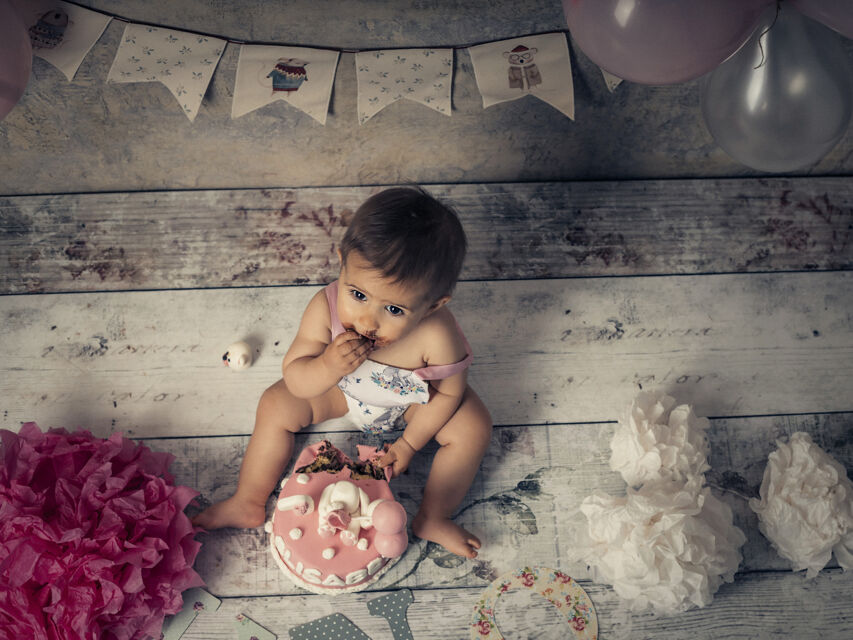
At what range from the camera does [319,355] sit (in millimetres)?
1067

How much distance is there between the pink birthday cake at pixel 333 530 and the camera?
104 centimetres

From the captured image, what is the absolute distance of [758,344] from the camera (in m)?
1.34

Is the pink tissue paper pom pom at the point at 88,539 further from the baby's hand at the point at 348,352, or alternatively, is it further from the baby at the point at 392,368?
the baby's hand at the point at 348,352

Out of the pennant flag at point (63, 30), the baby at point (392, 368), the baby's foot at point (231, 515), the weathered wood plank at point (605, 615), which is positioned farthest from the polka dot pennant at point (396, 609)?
the pennant flag at point (63, 30)

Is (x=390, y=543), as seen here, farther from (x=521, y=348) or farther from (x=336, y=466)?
(x=521, y=348)

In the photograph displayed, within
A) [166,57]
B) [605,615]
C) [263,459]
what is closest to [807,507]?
[605,615]

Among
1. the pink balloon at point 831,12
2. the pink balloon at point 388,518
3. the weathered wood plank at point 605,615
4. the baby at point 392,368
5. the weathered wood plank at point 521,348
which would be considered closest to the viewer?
the pink balloon at point 831,12

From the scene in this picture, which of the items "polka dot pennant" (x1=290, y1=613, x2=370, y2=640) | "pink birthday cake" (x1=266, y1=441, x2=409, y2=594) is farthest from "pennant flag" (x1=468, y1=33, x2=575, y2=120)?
"polka dot pennant" (x1=290, y1=613, x2=370, y2=640)

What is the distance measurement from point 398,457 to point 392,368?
0.60 ft

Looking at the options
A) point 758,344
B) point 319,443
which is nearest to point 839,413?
point 758,344

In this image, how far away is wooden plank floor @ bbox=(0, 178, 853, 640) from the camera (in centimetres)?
115

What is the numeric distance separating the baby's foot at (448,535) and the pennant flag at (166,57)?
85cm

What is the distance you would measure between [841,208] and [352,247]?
44.5 inches

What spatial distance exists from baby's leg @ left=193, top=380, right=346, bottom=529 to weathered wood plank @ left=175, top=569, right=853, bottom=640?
0.14m
